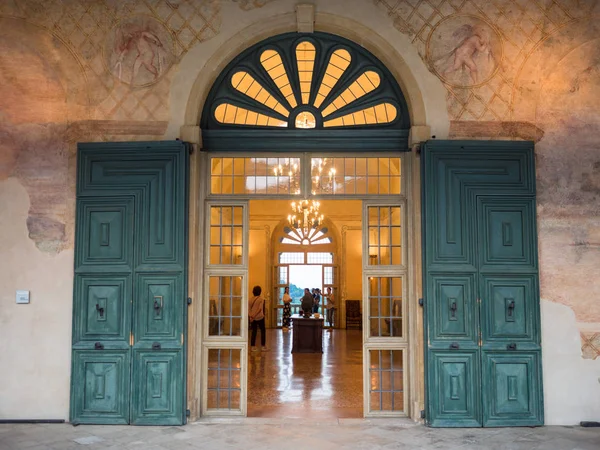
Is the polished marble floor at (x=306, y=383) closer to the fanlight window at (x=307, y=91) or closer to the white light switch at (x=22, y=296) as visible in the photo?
the white light switch at (x=22, y=296)

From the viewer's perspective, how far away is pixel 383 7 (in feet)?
21.5

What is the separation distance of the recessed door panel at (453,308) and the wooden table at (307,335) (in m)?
6.03

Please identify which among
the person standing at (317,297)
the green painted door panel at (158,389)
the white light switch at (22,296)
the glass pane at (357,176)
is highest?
the glass pane at (357,176)

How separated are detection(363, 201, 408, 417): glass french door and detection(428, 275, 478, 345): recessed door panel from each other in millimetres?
416

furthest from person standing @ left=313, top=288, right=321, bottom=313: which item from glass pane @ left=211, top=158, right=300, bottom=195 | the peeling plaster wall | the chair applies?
the peeling plaster wall

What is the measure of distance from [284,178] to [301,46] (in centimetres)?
151

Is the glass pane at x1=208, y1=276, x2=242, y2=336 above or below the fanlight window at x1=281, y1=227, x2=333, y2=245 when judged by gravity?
below

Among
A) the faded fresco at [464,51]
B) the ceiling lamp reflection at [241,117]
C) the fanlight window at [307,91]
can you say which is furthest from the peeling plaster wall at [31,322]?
the faded fresco at [464,51]

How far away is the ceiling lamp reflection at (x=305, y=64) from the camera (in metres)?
6.81

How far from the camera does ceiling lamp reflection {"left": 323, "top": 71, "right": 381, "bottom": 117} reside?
6.84 metres

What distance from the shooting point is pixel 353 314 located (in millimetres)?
17859

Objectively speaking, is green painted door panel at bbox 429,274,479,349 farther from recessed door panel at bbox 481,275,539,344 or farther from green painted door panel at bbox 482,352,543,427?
green painted door panel at bbox 482,352,543,427

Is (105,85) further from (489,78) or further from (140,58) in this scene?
(489,78)

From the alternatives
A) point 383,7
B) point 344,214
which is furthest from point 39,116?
point 344,214
